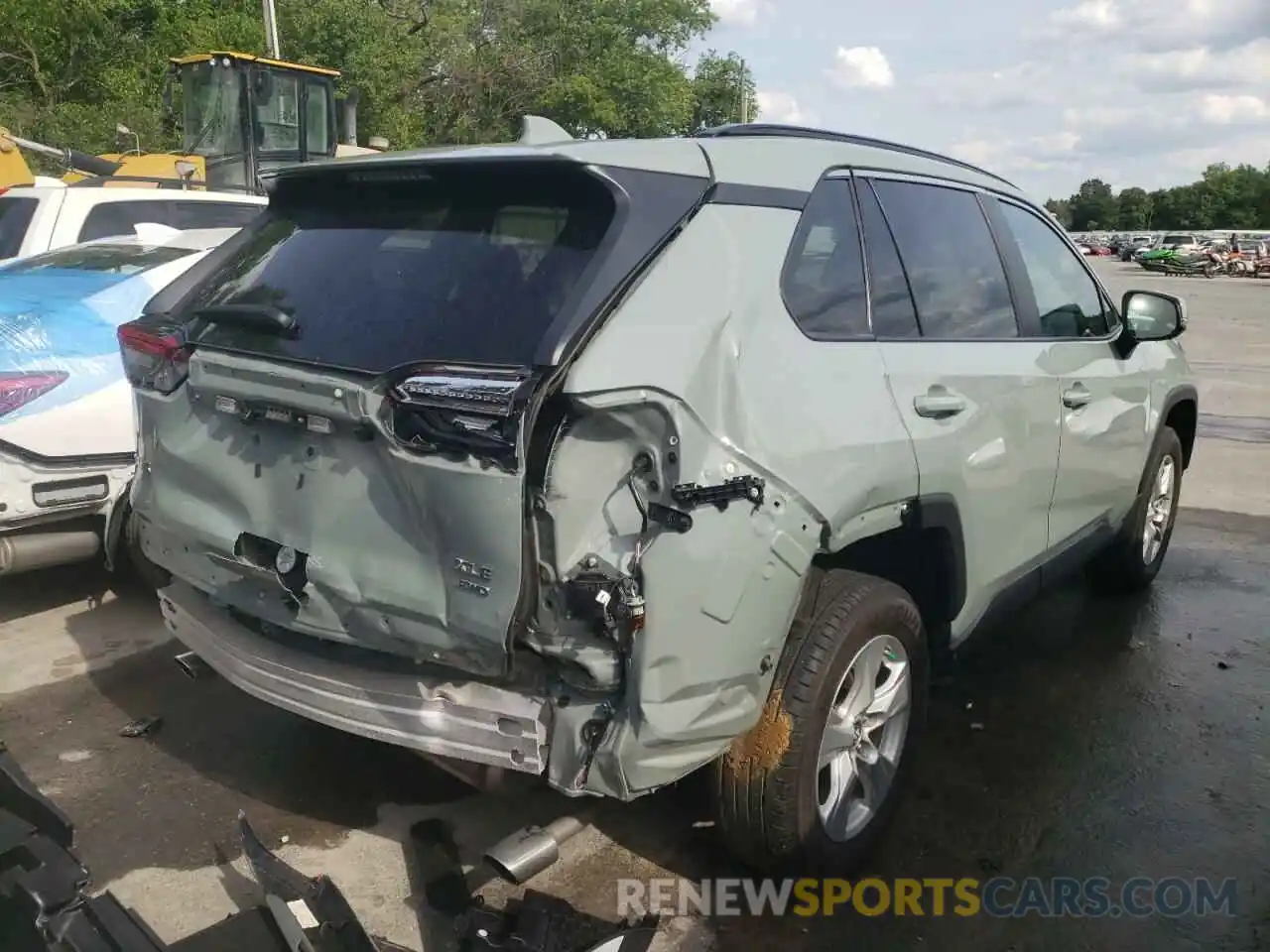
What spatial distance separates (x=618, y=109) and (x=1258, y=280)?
25.7 meters

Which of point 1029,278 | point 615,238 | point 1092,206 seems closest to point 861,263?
point 615,238

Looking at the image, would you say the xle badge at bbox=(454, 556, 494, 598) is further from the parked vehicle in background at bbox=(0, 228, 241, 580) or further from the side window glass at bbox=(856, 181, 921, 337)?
the parked vehicle in background at bbox=(0, 228, 241, 580)

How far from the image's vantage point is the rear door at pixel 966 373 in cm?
303

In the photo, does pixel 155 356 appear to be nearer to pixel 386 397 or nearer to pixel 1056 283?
pixel 386 397

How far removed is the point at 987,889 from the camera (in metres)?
3.02

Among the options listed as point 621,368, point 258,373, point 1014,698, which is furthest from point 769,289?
point 1014,698

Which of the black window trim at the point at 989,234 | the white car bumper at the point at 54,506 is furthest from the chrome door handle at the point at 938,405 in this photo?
the white car bumper at the point at 54,506

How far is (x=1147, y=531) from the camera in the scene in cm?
520

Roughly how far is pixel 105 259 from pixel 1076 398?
15.8 ft

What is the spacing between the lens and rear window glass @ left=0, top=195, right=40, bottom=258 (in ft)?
23.6

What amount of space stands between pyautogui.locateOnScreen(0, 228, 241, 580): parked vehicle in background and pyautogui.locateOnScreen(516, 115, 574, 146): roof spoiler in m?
2.16

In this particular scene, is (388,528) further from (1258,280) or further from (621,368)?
(1258,280)

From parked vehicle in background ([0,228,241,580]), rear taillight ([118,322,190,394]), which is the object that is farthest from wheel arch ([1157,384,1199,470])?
parked vehicle in background ([0,228,241,580])

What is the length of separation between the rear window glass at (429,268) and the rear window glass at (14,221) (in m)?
5.05
